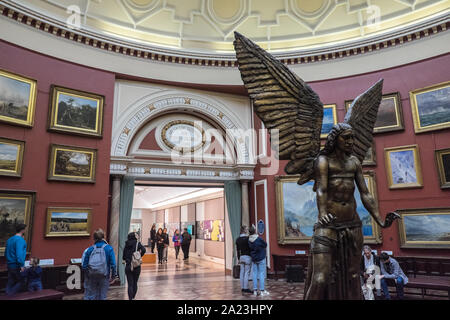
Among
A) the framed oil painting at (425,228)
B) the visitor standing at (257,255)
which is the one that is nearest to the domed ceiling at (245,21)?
the framed oil painting at (425,228)

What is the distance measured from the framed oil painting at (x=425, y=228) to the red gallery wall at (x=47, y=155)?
9180mm

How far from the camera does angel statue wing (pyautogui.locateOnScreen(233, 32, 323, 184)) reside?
397 centimetres

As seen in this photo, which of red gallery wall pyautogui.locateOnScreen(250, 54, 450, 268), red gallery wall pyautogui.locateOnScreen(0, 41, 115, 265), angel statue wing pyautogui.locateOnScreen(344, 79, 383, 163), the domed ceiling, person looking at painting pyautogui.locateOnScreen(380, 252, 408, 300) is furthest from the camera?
the domed ceiling

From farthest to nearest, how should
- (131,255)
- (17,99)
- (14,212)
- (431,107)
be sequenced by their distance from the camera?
1. (431,107)
2. (17,99)
3. (14,212)
4. (131,255)

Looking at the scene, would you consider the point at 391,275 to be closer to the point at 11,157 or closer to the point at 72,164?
the point at 72,164

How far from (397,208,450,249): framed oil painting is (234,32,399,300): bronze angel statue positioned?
22.2ft

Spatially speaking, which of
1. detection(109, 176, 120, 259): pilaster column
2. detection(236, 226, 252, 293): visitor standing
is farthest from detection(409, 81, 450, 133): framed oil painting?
detection(109, 176, 120, 259): pilaster column

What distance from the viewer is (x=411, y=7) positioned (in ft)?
35.7

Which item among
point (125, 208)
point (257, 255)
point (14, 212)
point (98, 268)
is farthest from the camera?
point (125, 208)

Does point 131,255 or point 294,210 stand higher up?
point 294,210

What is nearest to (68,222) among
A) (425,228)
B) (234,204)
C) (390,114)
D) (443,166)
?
(234,204)

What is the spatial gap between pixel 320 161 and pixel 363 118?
3.77 ft

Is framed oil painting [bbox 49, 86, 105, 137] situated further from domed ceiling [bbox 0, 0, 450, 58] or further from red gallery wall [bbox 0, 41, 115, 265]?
domed ceiling [bbox 0, 0, 450, 58]

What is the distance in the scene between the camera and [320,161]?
3781 millimetres
